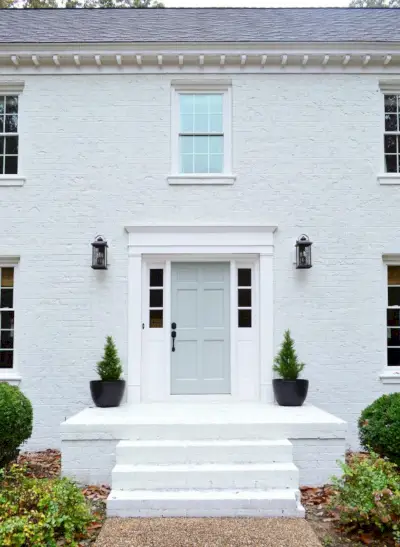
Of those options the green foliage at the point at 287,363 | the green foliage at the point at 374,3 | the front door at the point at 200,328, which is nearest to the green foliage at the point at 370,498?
the green foliage at the point at 287,363

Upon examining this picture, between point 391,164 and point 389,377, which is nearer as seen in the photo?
point 389,377

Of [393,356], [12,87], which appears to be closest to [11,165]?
[12,87]

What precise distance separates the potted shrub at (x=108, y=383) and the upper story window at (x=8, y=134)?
3.36 m

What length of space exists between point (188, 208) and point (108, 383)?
2897mm

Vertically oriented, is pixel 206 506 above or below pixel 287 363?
below

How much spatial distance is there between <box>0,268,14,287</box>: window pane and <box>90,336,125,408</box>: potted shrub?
6.41 feet

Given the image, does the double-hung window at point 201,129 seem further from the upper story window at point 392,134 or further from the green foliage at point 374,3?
the green foliage at point 374,3

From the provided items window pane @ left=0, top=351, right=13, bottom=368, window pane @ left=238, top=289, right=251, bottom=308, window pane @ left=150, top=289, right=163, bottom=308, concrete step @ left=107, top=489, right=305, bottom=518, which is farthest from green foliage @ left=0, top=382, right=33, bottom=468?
window pane @ left=238, top=289, right=251, bottom=308

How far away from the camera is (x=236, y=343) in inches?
304

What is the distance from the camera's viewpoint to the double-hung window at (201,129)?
7.91m

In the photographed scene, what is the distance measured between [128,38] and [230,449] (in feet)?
21.4

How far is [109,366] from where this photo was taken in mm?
7176

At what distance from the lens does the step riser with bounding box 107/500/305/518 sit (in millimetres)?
4906

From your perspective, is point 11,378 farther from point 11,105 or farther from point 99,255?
point 11,105
